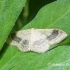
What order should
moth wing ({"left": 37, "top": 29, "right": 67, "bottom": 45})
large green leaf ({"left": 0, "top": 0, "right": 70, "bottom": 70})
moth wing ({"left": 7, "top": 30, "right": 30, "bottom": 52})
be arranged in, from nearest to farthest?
large green leaf ({"left": 0, "top": 0, "right": 70, "bottom": 70}) → moth wing ({"left": 37, "top": 29, "right": 67, "bottom": 45}) → moth wing ({"left": 7, "top": 30, "right": 30, "bottom": 52})

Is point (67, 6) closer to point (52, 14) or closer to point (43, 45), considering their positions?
point (52, 14)

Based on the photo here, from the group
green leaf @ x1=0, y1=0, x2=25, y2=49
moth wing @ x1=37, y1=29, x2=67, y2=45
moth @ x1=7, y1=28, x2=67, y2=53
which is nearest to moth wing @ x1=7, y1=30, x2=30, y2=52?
moth @ x1=7, y1=28, x2=67, y2=53

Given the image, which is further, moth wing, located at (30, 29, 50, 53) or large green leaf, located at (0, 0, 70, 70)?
moth wing, located at (30, 29, 50, 53)

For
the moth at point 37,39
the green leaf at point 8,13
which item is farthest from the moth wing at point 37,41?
the green leaf at point 8,13

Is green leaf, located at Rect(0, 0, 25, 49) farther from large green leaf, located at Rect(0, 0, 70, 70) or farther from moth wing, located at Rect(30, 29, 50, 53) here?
moth wing, located at Rect(30, 29, 50, 53)

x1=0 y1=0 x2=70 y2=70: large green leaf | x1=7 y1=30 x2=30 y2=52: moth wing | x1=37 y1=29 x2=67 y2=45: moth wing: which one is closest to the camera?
x1=0 y1=0 x2=70 y2=70: large green leaf

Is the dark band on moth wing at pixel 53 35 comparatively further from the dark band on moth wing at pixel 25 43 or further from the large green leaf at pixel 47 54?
the dark band on moth wing at pixel 25 43

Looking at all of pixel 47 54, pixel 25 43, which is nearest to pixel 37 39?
pixel 25 43
